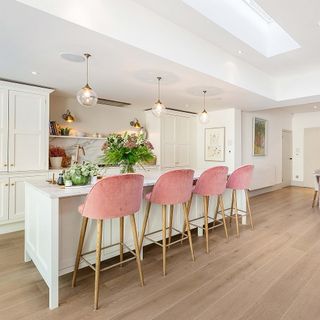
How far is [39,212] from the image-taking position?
208 centimetres

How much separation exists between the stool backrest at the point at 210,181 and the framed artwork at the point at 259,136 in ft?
12.3

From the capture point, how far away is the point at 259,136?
6.36 meters

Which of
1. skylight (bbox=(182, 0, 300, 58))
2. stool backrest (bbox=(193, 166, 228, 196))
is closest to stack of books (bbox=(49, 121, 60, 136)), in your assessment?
stool backrest (bbox=(193, 166, 228, 196))

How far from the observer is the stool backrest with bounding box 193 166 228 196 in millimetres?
2766

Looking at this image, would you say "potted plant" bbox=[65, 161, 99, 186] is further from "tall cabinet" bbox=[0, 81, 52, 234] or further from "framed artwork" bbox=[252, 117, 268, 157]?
"framed artwork" bbox=[252, 117, 268, 157]

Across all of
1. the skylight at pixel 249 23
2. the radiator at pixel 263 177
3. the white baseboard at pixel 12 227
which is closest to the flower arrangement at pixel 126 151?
the skylight at pixel 249 23

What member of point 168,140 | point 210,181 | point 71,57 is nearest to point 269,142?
point 168,140

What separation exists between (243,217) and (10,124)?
405 centimetres

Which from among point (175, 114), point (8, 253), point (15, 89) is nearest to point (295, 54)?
point (175, 114)

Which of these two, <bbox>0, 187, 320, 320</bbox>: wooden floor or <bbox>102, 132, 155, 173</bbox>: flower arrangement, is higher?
<bbox>102, 132, 155, 173</bbox>: flower arrangement

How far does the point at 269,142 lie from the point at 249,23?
4447 millimetres

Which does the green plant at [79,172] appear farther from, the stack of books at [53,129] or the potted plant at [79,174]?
the stack of books at [53,129]

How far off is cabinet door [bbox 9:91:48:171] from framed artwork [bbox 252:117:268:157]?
5.03m

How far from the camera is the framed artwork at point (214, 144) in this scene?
5.72 metres
